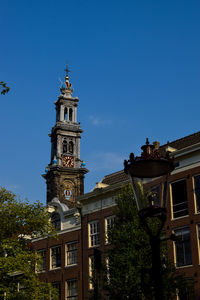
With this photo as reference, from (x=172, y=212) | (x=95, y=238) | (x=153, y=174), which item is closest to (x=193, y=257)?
(x=172, y=212)

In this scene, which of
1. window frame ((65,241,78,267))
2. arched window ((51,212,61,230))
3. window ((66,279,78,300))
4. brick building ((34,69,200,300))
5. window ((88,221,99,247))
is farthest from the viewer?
arched window ((51,212,61,230))

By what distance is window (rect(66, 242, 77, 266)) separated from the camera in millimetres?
40406

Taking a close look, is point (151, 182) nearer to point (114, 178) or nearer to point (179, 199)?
point (179, 199)

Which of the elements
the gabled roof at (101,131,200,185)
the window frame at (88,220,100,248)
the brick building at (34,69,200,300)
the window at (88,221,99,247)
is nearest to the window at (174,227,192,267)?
the brick building at (34,69,200,300)

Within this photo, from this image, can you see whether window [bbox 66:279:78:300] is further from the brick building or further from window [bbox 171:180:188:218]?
window [bbox 171:180:188:218]

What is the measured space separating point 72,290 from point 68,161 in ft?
115

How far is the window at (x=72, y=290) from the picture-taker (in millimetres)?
39031

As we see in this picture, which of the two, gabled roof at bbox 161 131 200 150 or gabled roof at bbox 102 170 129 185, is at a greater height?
gabled roof at bbox 161 131 200 150

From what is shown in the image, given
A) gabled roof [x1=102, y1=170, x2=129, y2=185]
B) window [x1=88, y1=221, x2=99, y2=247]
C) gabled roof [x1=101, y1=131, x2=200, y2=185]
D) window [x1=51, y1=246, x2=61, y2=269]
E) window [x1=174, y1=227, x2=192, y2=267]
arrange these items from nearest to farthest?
window [x1=174, y1=227, x2=192, y2=267] → gabled roof [x1=101, y1=131, x2=200, y2=185] → window [x1=88, y1=221, x2=99, y2=247] → gabled roof [x1=102, y1=170, x2=129, y2=185] → window [x1=51, y1=246, x2=61, y2=269]

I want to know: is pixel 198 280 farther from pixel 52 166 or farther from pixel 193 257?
pixel 52 166

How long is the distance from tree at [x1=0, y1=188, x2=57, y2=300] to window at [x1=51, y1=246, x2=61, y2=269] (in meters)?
7.40

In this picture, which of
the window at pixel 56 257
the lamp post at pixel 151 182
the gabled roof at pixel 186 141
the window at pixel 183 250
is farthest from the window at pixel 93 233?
the lamp post at pixel 151 182

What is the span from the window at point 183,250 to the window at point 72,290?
11.2 metres

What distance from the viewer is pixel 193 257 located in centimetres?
3033
